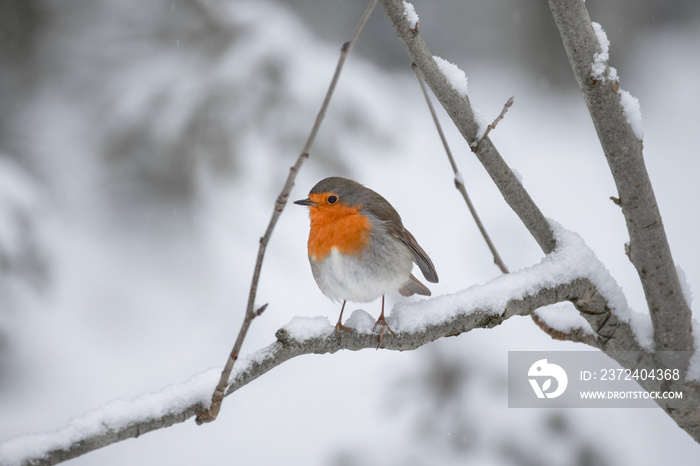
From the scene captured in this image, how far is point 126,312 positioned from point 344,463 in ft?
5.80

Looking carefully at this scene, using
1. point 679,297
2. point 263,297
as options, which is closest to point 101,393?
point 263,297

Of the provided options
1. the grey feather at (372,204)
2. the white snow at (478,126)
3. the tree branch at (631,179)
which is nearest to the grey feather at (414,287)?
the grey feather at (372,204)

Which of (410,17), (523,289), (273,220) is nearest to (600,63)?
(410,17)

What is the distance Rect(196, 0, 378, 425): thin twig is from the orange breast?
73 centimetres

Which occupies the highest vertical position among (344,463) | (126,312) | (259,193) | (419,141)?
(419,141)

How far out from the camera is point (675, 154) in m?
A: 4.73

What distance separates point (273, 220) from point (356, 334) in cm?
91

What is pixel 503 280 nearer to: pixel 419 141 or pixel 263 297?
pixel 263 297

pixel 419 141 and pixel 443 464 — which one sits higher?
pixel 419 141

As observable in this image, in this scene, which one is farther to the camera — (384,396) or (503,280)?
(384,396)

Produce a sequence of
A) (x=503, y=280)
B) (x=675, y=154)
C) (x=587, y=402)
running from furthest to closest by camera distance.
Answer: (x=675, y=154) < (x=587, y=402) < (x=503, y=280)

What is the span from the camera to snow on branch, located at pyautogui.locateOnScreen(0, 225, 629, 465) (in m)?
1.38

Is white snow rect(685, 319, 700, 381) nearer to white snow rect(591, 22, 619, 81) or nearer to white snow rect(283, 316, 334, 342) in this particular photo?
white snow rect(591, 22, 619, 81)

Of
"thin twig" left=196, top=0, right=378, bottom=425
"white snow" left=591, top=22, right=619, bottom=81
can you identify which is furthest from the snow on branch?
"white snow" left=591, top=22, right=619, bottom=81
